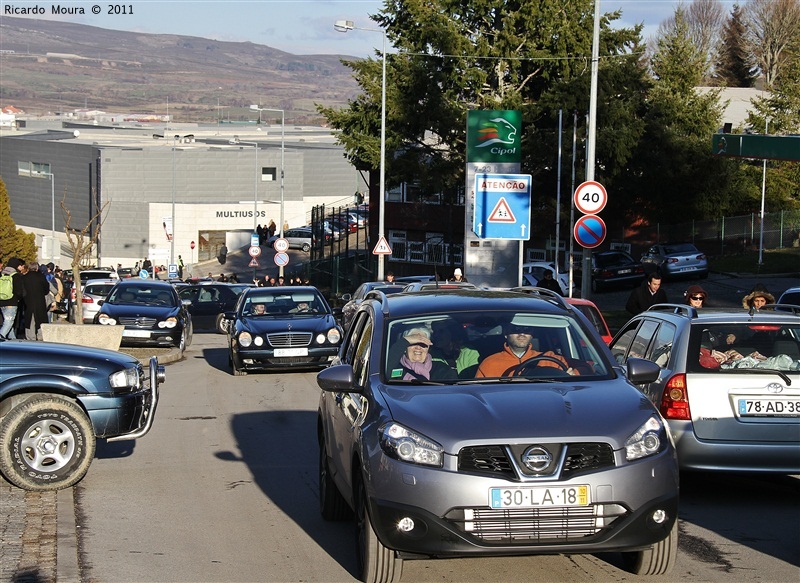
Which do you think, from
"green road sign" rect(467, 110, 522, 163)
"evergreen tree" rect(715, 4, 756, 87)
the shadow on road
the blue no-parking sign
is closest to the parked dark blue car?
the shadow on road

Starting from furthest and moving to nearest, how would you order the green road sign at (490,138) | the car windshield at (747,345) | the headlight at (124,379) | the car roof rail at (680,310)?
1. the green road sign at (490,138)
2. the headlight at (124,379)
3. the car roof rail at (680,310)
4. the car windshield at (747,345)

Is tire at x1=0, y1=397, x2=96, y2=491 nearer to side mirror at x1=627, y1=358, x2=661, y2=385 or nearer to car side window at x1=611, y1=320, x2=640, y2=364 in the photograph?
side mirror at x1=627, y1=358, x2=661, y2=385

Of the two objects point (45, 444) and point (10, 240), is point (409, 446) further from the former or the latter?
point (10, 240)

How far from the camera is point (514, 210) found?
1129 inches

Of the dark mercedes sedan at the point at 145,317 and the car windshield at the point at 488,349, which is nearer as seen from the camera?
the car windshield at the point at 488,349

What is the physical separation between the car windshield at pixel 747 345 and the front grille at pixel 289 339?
11.6 meters

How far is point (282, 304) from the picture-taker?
22172 mm

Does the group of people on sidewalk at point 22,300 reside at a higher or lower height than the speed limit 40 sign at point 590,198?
lower

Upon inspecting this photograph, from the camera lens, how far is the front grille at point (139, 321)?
2497cm

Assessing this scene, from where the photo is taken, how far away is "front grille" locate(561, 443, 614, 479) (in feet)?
20.1

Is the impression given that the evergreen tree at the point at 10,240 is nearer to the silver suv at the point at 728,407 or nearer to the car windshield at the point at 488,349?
the silver suv at the point at 728,407

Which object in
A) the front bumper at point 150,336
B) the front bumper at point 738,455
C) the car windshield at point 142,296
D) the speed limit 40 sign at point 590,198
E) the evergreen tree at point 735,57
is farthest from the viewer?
the evergreen tree at point 735,57

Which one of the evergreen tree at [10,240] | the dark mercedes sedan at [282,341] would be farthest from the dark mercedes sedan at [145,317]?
the evergreen tree at [10,240]

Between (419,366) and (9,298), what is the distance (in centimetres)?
1625
